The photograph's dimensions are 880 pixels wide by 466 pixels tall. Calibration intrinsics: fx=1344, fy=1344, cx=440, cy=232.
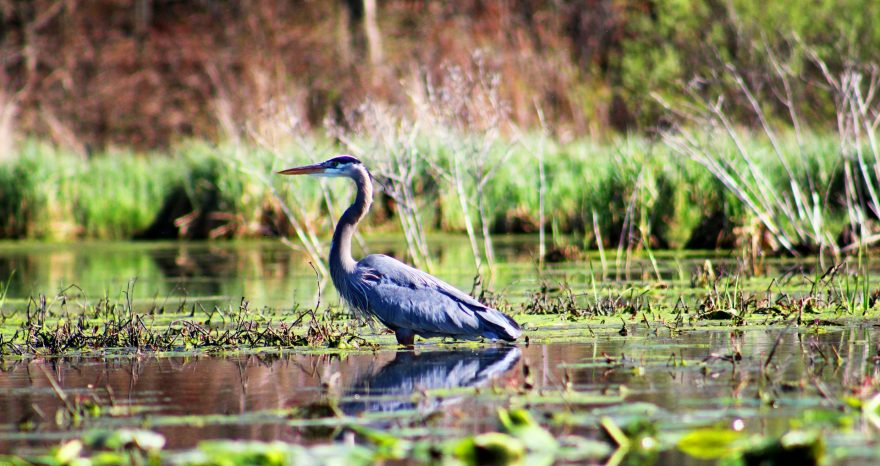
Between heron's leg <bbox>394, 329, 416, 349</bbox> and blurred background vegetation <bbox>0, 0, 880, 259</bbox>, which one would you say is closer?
heron's leg <bbox>394, 329, 416, 349</bbox>

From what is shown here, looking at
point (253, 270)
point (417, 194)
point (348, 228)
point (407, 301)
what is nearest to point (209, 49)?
point (417, 194)

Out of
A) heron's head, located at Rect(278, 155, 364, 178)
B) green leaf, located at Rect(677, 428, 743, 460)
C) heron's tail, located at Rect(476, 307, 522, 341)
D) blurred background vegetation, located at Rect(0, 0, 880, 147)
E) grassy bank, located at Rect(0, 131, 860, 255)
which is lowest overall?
green leaf, located at Rect(677, 428, 743, 460)

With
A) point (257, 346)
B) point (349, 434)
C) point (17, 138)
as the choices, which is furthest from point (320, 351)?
point (17, 138)

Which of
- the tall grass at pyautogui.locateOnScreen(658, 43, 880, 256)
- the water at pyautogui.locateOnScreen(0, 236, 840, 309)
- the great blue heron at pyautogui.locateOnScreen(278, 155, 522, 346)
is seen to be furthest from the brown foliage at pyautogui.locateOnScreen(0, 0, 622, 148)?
the great blue heron at pyautogui.locateOnScreen(278, 155, 522, 346)

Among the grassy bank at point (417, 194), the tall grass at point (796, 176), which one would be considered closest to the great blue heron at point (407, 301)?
the tall grass at point (796, 176)

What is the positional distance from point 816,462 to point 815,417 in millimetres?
702

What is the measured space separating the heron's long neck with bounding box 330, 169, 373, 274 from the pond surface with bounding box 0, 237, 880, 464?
0.71 m

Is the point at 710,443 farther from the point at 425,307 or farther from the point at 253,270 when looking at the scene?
the point at 253,270

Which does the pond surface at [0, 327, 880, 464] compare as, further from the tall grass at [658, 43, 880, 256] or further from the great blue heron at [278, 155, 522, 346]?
the tall grass at [658, 43, 880, 256]

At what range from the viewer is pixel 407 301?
7590 millimetres

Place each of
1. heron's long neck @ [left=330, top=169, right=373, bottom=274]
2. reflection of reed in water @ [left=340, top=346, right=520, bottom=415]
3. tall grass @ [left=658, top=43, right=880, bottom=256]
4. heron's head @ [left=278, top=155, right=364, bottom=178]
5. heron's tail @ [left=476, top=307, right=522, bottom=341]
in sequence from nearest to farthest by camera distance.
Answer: reflection of reed in water @ [left=340, top=346, right=520, bottom=415]
heron's tail @ [left=476, top=307, right=522, bottom=341]
heron's long neck @ [left=330, top=169, right=373, bottom=274]
heron's head @ [left=278, top=155, right=364, bottom=178]
tall grass @ [left=658, top=43, right=880, bottom=256]

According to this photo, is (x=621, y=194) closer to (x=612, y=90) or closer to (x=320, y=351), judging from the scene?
(x=320, y=351)

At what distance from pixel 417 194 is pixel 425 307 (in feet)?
34.5

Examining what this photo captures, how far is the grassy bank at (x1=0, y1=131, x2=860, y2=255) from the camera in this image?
559 inches
